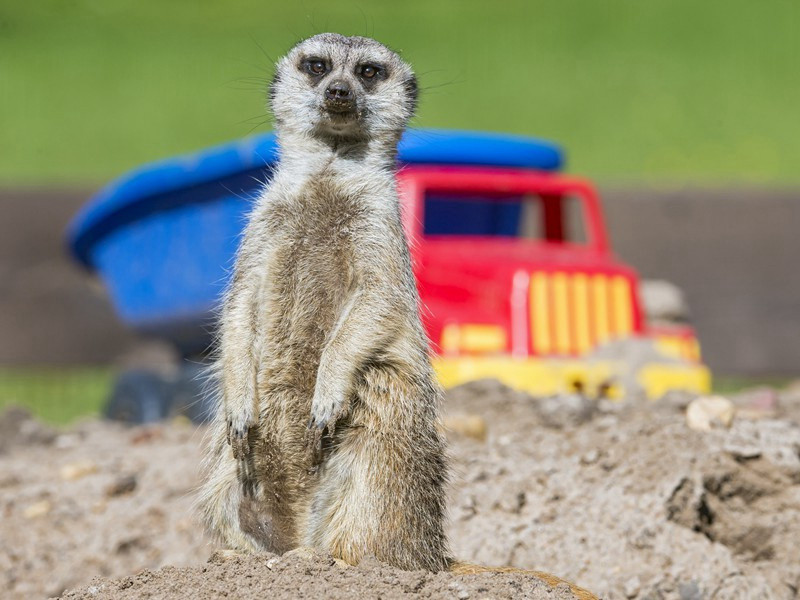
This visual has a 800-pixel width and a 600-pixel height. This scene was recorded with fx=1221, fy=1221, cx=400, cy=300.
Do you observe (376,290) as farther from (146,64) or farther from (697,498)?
(146,64)

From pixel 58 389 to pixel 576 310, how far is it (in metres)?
4.05

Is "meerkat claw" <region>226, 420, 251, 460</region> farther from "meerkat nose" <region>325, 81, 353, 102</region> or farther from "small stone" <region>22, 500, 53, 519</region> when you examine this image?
"small stone" <region>22, 500, 53, 519</region>

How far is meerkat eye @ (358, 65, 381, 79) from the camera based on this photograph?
3191mm

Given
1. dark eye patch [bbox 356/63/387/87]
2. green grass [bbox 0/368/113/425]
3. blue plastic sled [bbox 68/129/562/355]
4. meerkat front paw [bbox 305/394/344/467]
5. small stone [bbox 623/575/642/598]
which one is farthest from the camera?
green grass [bbox 0/368/113/425]

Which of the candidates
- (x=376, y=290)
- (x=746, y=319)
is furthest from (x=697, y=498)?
(x=746, y=319)

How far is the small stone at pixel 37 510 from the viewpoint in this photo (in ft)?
12.7

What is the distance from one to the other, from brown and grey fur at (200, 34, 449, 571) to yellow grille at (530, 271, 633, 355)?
1.96 metres

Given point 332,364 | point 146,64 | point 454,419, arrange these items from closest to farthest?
point 332,364 → point 454,419 → point 146,64

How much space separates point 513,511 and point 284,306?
3.19ft

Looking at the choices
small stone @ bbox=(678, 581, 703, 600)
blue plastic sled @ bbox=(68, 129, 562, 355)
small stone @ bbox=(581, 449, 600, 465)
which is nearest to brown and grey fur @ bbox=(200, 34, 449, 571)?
small stone @ bbox=(678, 581, 703, 600)

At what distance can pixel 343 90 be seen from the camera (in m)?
2.95

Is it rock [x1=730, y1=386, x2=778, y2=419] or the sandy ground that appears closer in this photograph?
the sandy ground

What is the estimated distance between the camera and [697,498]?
3.32 m

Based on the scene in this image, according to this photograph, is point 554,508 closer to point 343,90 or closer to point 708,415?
point 708,415
